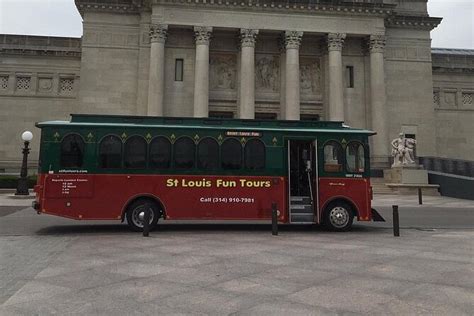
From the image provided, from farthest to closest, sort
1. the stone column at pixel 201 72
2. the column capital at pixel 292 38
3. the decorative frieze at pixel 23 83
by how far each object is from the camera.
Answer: the decorative frieze at pixel 23 83 → the column capital at pixel 292 38 → the stone column at pixel 201 72

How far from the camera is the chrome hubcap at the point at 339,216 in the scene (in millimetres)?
12486

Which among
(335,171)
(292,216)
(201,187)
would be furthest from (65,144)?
(335,171)

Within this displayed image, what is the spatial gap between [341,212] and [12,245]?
909 centimetres

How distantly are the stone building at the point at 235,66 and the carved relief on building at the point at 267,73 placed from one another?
0.32 ft

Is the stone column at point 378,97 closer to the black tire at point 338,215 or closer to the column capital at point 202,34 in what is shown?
the column capital at point 202,34

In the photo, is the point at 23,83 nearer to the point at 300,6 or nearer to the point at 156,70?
the point at 156,70

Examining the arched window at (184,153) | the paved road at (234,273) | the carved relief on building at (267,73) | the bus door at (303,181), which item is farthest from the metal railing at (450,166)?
the arched window at (184,153)

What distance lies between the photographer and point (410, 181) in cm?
2916

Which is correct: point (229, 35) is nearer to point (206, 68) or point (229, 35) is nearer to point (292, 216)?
point (206, 68)

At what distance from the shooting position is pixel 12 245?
30.7 ft

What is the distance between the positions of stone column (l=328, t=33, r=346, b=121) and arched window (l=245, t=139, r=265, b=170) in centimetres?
2500

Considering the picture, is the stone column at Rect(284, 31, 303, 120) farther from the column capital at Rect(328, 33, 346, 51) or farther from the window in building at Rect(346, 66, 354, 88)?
the window in building at Rect(346, 66, 354, 88)

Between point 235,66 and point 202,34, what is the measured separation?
4.72 metres

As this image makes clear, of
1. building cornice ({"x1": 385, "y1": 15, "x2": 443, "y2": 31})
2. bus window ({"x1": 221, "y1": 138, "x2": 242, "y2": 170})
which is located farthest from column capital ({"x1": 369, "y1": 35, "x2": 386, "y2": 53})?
bus window ({"x1": 221, "y1": 138, "x2": 242, "y2": 170})
